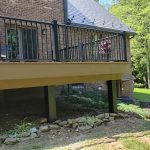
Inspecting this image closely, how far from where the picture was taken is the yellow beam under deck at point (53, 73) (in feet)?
27.6

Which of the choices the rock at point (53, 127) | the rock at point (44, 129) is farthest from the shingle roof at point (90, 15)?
the rock at point (44, 129)

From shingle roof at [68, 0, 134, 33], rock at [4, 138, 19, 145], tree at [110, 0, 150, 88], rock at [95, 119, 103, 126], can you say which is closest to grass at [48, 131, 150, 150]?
rock at [4, 138, 19, 145]

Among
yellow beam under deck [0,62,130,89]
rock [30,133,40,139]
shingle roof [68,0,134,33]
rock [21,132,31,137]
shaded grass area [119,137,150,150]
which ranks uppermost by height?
shingle roof [68,0,134,33]

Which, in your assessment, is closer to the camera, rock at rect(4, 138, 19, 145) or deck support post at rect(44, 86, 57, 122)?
rock at rect(4, 138, 19, 145)

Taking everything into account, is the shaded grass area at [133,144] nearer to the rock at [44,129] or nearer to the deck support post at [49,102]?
the rock at [44,129]

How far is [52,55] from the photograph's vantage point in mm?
9852

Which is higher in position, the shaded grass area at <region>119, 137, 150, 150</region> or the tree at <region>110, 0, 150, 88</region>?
the tree at <region>110, 0, 150, 88</region>

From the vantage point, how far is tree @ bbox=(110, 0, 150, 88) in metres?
29.4

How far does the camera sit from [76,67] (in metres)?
10.1

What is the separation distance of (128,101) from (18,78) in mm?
10379

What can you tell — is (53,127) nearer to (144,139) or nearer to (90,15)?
(144,139)

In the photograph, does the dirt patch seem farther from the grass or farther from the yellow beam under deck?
the yellow beam under deck

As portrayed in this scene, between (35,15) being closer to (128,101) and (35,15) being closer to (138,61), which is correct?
(128,101)

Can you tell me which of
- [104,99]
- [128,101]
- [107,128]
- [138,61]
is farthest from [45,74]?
[138,61]
